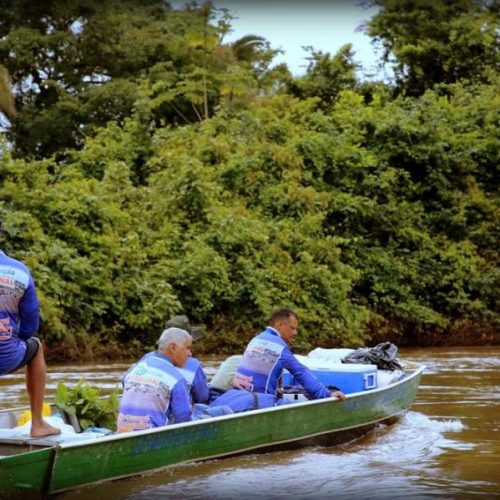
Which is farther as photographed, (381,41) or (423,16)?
(381,41)

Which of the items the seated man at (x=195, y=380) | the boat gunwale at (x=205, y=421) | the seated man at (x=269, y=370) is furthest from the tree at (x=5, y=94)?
the seated man at (x=195, y=380)

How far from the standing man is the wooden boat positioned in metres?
0.42

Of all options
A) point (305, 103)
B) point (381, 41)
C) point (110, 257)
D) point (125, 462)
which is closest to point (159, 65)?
point (305, 103)

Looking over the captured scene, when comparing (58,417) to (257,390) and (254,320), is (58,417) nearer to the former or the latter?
(257,390)

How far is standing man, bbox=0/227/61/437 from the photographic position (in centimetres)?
526

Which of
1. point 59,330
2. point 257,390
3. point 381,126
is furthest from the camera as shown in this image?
point 381,126

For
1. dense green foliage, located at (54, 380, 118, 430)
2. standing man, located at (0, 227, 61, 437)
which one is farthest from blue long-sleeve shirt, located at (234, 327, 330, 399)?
standing man, located at (0, 227, 61, 437)

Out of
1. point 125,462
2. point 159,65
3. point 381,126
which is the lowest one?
point 125,462

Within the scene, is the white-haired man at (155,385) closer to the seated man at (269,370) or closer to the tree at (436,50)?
the seated man at (269,370)

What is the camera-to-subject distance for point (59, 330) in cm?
1359

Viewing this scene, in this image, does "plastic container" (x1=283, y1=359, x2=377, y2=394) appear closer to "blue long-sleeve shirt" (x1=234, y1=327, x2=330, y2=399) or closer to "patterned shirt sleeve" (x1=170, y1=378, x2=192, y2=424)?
"blue long-sleeve shirt" (x1=234, y1=327, x2=330, y2=399)

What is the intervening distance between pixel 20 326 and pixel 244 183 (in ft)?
44.7

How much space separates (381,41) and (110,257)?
12318 millimetres

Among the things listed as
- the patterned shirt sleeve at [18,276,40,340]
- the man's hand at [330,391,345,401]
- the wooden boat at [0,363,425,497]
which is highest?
the patterned shirt sleeve at [18,276,40,340]
